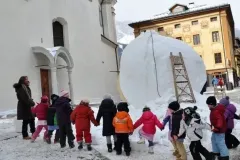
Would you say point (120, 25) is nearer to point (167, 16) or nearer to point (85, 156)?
point (167, 16)

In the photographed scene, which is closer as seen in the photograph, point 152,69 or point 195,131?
point 195,131

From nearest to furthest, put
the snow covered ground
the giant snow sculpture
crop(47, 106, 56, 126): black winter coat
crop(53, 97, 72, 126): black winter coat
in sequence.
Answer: the snow covered ground, crop(53, 97, 72, 126): black winter coat, crop(47, 106, 56, 126): black winter coat, the giant snow sculpture

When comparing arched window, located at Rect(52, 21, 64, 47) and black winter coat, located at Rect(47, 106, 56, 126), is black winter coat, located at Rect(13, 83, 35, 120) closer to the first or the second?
black winter coat, located at Rect(47, 106, 56, 126)

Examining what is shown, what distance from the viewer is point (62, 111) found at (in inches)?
308

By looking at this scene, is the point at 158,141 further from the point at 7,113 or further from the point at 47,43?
the point at 47,43

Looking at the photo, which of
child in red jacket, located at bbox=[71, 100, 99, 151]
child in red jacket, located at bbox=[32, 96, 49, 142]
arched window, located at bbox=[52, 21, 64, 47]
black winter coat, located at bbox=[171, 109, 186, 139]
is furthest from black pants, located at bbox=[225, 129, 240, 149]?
arched window, located at bbox=[52, 21, 64, 47]

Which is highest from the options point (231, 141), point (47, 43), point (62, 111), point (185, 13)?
point (185, 13)

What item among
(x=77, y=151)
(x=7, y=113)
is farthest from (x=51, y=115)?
(x=7, y=113)

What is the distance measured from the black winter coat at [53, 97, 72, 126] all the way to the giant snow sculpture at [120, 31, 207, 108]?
423cm

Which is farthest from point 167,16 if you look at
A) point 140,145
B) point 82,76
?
point 140,145

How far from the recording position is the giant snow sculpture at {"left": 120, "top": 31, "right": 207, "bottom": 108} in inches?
464

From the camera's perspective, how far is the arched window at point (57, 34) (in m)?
21.8

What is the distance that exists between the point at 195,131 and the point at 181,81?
5.37m

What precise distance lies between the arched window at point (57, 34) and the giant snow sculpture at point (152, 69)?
1012 cm
